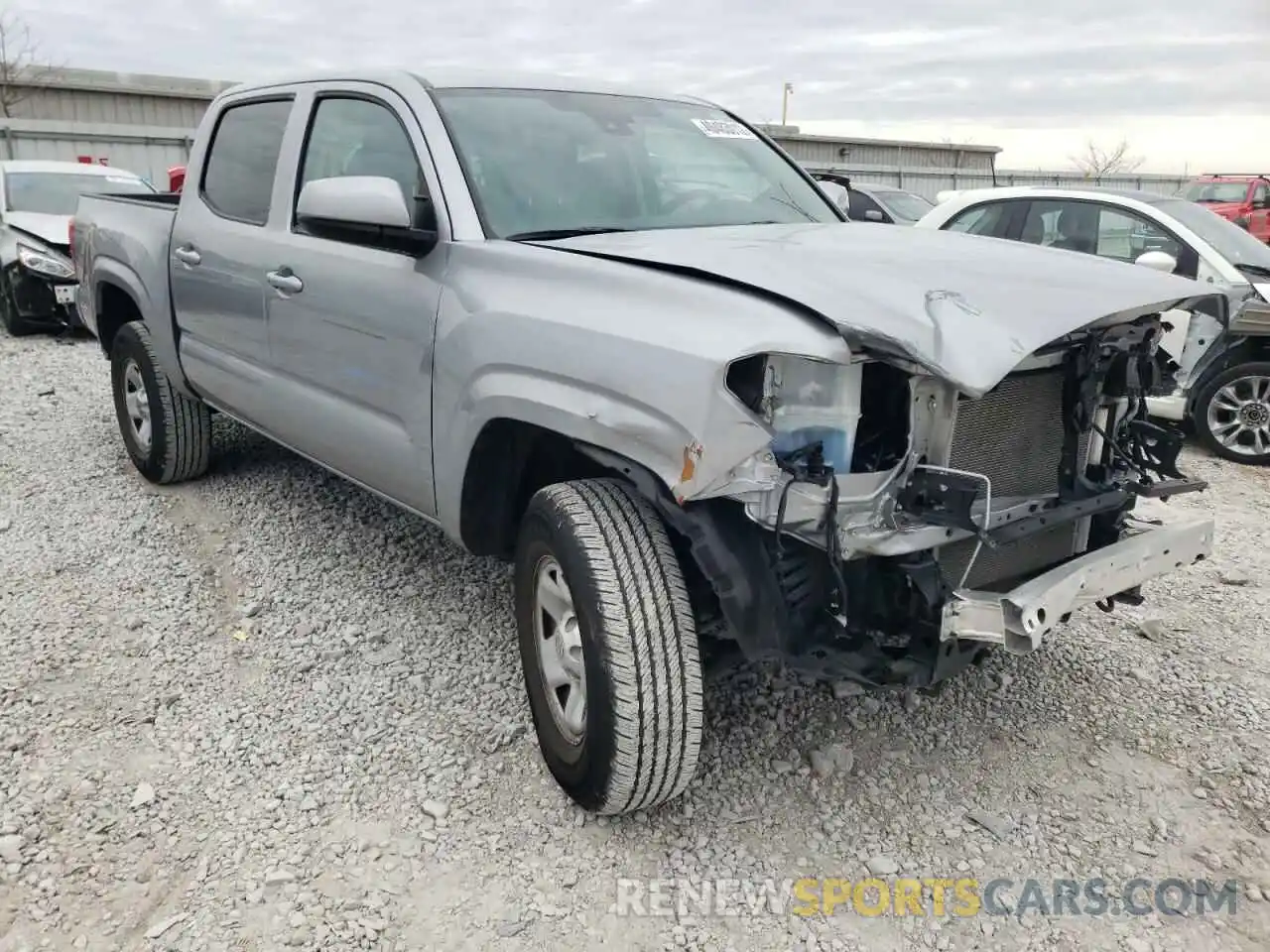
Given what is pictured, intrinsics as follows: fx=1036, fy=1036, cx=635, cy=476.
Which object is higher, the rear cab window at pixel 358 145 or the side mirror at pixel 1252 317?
the rear cab window at pixel 358 145

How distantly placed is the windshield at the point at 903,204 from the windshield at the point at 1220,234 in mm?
4520

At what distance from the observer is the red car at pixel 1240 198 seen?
15.8 meters

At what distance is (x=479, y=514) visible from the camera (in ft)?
10.1

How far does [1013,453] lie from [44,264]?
9.72 meters

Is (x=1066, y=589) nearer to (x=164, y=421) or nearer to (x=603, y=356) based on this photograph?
(x=603, y=356)

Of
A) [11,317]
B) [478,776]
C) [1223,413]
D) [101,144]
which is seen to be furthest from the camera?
[101,144]

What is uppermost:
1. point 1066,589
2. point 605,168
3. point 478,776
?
point 605,168

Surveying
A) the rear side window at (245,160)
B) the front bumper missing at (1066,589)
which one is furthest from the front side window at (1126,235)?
the rear side window at (245,160)

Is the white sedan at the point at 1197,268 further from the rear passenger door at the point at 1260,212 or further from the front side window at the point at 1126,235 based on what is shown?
the rear passenger door at the point at 1260,212

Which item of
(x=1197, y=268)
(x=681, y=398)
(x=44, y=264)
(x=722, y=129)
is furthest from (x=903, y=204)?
(x=681, y=398)

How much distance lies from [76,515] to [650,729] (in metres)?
3.65

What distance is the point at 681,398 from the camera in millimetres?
2229

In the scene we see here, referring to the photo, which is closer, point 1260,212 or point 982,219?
point 982,219

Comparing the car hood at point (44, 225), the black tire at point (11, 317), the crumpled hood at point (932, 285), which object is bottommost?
the black tire at point (11, 317)
